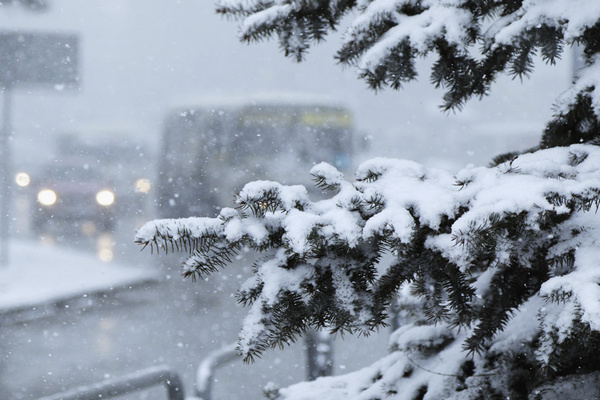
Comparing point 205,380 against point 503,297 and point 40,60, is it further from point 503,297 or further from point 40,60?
point 40,60

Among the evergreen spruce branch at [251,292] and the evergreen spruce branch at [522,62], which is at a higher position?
the evergreen spruce branch at [522,62]

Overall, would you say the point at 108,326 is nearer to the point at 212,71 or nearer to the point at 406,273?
the point at 406,273

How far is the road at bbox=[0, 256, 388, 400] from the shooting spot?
6.00m

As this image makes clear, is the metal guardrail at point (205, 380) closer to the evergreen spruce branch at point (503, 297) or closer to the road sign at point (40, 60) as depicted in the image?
the evergreen spruce branch at point (503, 297)

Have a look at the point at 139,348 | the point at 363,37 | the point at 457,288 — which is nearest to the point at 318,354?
the point at 363,37

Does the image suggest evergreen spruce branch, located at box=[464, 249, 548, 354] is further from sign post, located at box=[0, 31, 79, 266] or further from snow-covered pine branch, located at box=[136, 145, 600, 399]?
sign post, located at box=[0, 31, 79, 266]

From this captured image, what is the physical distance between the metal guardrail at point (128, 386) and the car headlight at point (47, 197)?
19.7 meters

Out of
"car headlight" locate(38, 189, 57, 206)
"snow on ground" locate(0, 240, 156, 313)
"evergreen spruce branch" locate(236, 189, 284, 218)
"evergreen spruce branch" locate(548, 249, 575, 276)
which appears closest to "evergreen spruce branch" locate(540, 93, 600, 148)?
"evergreen spruce branch" locate(548, 249, 575, 276)

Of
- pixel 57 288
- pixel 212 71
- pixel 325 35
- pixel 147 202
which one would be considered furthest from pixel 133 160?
pixel 212 71

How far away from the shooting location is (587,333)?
3.55ft

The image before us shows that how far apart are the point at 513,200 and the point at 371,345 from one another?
6384mm

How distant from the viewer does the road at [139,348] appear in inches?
236

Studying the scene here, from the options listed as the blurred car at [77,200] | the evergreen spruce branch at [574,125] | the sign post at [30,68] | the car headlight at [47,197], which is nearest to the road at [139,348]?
the sign post at [30,68]

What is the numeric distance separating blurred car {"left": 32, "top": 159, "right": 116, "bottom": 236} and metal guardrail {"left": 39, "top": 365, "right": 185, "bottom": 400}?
54.2 ft
